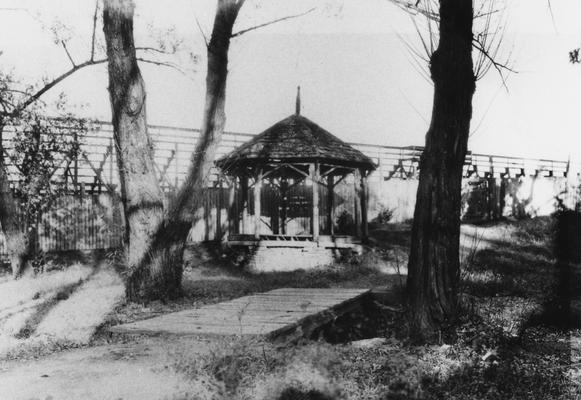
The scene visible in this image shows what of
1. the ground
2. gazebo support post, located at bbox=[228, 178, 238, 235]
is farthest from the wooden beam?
Answer: the ground

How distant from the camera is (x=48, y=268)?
598 inches

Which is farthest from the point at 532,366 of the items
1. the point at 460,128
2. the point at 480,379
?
the point at 460,128

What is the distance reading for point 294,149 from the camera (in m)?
18.0

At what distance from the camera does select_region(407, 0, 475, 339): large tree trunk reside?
20.0 ft

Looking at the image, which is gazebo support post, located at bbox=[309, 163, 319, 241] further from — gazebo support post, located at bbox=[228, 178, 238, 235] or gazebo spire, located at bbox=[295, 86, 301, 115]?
gazebo spire, located at bbox=[295, 86, 301, 115]

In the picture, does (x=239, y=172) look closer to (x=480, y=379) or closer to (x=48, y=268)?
(x=48, y=268)

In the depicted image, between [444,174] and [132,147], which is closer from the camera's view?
[444,174]

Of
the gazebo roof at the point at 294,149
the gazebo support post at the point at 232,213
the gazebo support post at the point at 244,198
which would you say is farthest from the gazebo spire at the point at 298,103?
the gazebo support post at the point at 232,213

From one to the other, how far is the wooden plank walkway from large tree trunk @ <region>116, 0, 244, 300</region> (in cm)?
252

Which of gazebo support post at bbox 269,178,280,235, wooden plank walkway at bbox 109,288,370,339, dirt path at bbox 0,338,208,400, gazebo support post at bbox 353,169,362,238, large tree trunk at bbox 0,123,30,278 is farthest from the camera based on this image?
gazebo support post at bbox 269,178,280,235

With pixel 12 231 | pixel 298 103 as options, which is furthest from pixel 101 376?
pixel 298 103

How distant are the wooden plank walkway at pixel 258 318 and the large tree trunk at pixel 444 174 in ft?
3.94

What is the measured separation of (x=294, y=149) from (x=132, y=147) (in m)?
8.89

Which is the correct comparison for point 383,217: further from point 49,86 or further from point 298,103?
point 49,86
